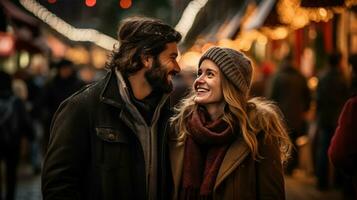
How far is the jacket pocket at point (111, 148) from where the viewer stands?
5.20 meters

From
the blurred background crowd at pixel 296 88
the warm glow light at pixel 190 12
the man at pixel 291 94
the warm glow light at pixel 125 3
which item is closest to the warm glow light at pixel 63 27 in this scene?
the warm glow light at pixel 125 3

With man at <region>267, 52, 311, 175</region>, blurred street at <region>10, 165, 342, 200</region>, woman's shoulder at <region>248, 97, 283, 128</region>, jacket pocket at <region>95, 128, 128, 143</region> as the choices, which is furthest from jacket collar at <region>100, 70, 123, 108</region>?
man at <region>267, 52, 311, 175</region>

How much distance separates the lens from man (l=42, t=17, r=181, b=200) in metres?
5.19

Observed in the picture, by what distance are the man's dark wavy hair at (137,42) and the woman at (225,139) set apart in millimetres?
410

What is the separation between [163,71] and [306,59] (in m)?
14.4

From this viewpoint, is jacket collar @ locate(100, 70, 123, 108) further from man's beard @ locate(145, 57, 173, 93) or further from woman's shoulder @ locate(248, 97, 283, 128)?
woman's shoulder @ locate(248, 97, 283, 128)

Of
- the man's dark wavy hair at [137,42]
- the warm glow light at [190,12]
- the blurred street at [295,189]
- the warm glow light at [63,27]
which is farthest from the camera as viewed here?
the warm glow light at [63,27]

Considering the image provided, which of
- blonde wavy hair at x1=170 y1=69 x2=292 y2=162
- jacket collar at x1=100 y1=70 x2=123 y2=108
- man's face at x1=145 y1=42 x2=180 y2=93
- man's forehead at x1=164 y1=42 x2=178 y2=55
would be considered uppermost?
man's forehead at x1=164 y1=42 x2=178 y2=55

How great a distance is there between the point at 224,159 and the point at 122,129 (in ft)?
2.19

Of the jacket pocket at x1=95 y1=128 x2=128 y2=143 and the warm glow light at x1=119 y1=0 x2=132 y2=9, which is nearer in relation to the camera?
the jacket pocket at x1=95 y1=128 x2=128 y2=143

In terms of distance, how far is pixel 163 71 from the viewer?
5.39 m

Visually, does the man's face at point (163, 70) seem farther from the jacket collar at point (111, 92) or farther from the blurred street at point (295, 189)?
the blurred street at point (295, 189)

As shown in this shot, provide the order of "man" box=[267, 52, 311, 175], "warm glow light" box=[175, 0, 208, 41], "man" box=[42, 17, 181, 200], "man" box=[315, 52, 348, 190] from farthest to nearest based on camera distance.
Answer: "warm glow light" box=[175, 0, 208, 41] < "man" box=[267, 52, 311, 175] < "man" box=[315, 52, 348, 190] < "man" box=[42, 17, 181, 200]

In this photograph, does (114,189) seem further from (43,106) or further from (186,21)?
(186,21)
